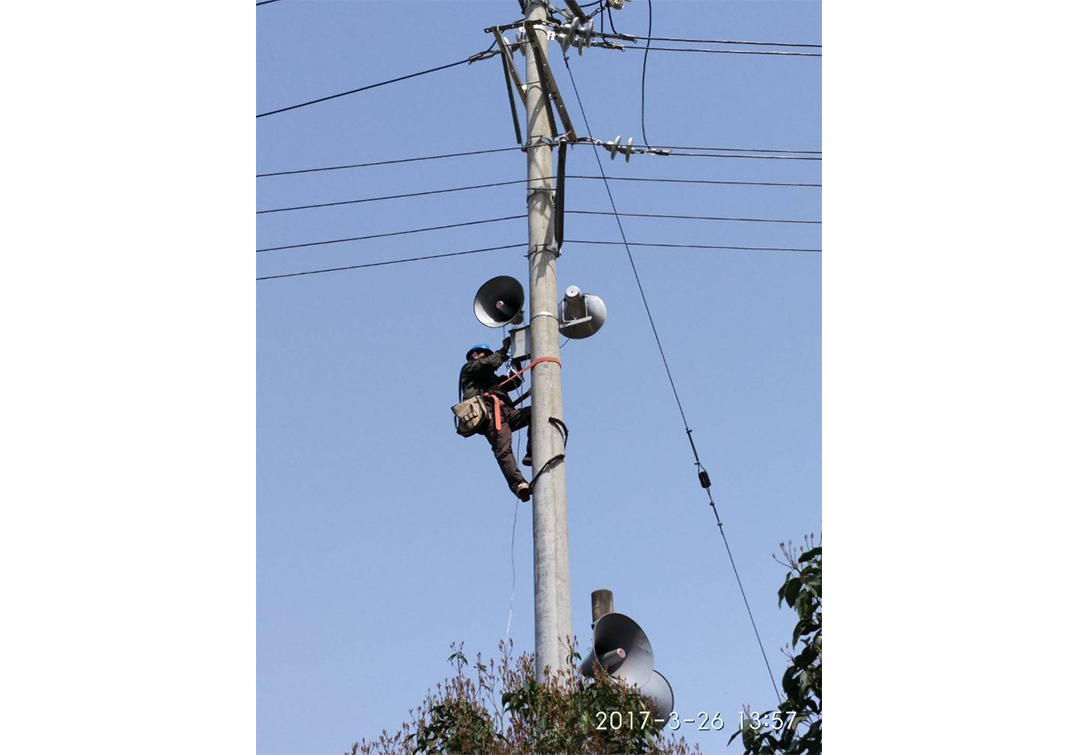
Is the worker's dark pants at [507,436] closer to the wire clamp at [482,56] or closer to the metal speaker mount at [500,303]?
the metal speaker mount at [500,303]

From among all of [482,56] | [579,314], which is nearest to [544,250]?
[579,314]

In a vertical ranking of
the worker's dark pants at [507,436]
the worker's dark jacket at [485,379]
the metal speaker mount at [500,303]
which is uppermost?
the metal speaker mount at [500,303]

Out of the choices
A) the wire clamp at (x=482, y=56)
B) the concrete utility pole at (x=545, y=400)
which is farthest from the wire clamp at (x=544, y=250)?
the wire clamp at (x=482, y=56)

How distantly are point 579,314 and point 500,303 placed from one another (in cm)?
75

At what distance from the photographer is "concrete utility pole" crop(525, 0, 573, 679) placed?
29.2ft

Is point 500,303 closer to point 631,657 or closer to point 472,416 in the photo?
point 472,416

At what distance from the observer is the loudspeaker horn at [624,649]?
29.7ft

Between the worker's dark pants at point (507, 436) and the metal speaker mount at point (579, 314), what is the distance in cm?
61

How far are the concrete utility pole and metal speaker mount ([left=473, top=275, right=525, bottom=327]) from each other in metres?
0.78

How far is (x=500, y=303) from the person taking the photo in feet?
35.3
